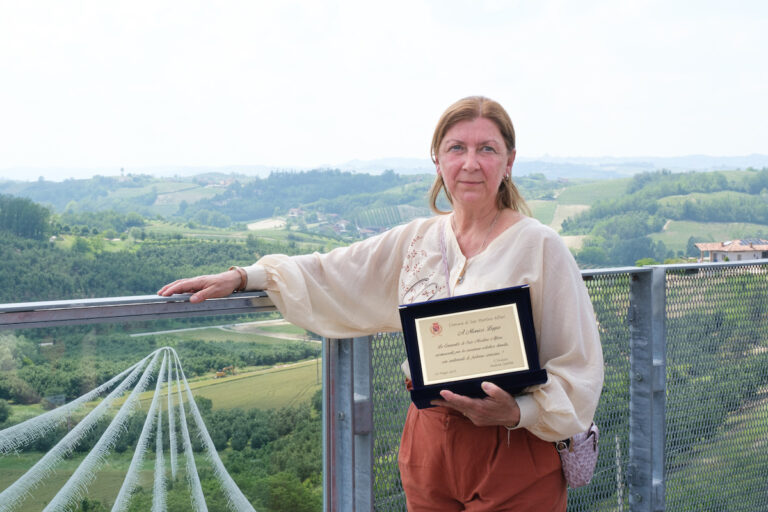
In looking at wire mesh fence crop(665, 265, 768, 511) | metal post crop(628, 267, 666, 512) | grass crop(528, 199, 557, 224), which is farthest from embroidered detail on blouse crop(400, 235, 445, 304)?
grass crop(528, 199, 557, 224)

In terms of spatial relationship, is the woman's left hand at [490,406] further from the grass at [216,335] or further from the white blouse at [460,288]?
the grass at [216,335]

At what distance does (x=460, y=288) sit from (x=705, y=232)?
44057mm

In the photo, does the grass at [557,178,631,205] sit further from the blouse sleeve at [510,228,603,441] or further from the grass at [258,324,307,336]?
the blouse sleeve at [510,228,603,441]

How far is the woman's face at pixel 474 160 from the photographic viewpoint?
70.5 inches

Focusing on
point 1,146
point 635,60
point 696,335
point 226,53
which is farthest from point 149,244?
point 635,60

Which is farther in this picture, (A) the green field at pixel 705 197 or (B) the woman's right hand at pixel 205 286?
(A) the green field at pixel 705 197

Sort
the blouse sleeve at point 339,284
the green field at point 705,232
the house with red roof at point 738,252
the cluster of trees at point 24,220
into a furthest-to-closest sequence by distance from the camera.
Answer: the green field at point 705,232
the cluster of trees at point 24,220
the house with red roof at point 738,252
the blouse sleeve at point 339,284

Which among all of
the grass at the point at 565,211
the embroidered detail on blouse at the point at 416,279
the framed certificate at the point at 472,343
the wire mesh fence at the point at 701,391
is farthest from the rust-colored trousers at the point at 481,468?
the grass at the point at 565,211

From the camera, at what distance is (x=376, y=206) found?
136ft

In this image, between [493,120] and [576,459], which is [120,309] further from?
[576,459]

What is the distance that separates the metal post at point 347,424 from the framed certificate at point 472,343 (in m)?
0.54

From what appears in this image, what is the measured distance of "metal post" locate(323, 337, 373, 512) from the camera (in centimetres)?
220

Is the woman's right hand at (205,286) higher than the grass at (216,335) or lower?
higher

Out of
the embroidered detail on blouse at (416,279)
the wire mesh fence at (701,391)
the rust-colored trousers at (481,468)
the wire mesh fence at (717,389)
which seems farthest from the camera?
the wire mesh fence at (717,389)
